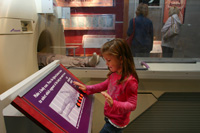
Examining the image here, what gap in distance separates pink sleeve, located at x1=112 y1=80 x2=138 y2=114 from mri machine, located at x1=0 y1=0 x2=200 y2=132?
2.23 feet

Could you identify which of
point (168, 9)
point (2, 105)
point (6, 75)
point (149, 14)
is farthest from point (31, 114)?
point (168, 9)

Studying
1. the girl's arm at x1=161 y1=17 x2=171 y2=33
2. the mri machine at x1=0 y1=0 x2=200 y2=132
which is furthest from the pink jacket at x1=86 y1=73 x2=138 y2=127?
the girl's arm at x1=161 y1=17 x2=171 y2=33

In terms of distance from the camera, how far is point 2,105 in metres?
0.65

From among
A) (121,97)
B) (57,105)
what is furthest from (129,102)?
(57,105)

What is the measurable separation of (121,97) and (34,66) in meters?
1.12

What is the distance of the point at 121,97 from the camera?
1050mm

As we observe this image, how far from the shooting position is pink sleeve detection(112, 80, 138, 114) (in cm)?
94

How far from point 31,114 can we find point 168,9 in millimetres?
1977

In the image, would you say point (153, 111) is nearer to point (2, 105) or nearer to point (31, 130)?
point (31, 130)

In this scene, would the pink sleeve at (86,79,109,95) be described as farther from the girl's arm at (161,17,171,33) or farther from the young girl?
the girl's arm at (161,17,171,33)

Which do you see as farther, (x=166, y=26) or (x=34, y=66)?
(x=166, y=26)

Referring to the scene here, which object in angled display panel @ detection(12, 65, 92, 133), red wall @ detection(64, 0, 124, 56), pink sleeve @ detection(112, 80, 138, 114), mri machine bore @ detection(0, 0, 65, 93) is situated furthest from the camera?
red wall @ detection(64, 0, 124, 56)

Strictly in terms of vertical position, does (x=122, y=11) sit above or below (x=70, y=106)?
above

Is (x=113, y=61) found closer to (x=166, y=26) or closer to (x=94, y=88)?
(x=94, y=88)
